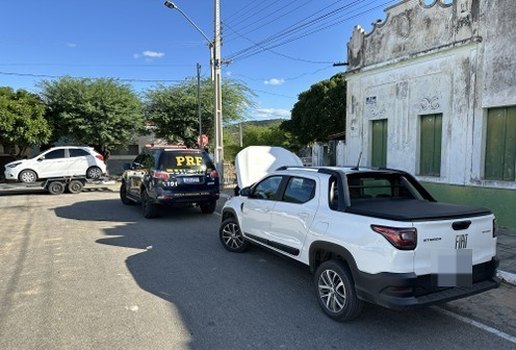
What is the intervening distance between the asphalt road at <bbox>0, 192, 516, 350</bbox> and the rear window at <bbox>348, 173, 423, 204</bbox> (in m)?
1.32

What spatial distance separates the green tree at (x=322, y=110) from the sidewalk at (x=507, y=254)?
2342 cm

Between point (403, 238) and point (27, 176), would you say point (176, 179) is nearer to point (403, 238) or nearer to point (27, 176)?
point (403, 238)

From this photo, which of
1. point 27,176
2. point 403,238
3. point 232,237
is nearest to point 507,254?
point 403,238

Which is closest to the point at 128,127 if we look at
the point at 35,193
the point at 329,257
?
the point at 35,193

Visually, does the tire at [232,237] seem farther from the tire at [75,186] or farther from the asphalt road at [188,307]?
the tire at [75,186]

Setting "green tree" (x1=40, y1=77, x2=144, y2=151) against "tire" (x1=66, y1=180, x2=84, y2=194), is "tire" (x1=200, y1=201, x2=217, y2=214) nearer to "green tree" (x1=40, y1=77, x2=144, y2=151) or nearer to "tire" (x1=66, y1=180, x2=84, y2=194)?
"tire" (x1=66, y1=180, x2=84, y2=194)

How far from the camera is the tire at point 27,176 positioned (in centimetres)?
1582

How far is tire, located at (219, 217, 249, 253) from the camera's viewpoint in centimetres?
673

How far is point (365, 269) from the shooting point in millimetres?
3756

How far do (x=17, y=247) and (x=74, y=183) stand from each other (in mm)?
9874

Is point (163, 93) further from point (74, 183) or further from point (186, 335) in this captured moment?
point (186, 335)

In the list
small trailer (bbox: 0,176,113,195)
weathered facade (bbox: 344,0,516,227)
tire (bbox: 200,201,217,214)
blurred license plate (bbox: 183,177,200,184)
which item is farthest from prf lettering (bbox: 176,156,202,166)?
small trailer (bbox: 0,176,113,195)

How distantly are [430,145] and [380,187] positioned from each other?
19.1 ft

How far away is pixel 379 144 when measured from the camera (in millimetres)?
11609
